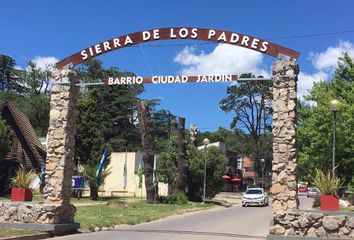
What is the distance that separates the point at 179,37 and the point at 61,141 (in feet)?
17.5

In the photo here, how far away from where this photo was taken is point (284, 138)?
1574 cm

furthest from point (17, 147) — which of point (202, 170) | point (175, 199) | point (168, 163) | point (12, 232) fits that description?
point (12, 232)

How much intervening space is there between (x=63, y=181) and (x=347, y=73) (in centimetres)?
2956

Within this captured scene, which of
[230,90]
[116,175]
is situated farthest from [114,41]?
[230,90]

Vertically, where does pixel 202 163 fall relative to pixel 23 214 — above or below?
above

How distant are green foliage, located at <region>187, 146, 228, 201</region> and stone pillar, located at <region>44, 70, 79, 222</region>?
24950mm

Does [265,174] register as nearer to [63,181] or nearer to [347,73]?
[347,73]

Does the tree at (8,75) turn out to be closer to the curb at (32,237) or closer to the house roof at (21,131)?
the house roof at (21,131)

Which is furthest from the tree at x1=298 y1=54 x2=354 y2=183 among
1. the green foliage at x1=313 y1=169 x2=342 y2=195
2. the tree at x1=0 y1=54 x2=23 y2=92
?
the tree at x1=0 y1=54 x2=23 y2=92

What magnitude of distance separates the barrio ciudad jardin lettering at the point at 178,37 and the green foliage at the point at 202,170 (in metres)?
25.2

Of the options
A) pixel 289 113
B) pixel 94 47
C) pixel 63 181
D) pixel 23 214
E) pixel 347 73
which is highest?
pixel 347 73

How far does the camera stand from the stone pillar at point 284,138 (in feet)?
50.6

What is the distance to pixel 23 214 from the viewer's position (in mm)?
16812

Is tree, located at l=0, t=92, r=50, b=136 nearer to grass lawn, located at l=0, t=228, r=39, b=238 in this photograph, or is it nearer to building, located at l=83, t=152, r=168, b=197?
building, located at l=83, t=152, r=168, b=197
